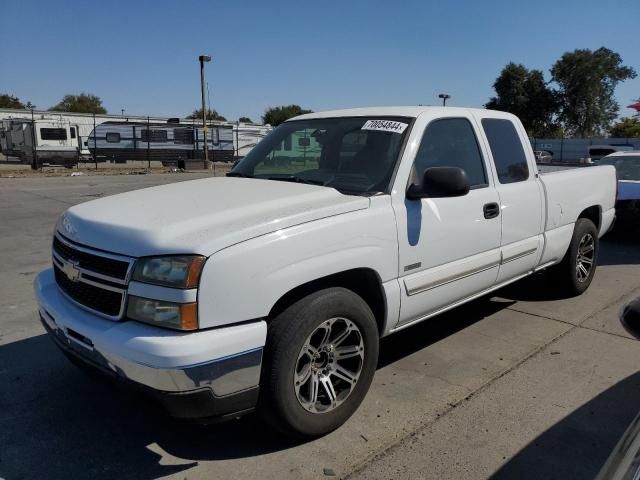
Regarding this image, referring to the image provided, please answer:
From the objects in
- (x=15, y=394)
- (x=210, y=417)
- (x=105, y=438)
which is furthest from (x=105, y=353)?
(x=15, y=394)

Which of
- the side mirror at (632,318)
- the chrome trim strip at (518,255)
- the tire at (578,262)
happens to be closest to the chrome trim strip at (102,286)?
the side mirror at (632,318)

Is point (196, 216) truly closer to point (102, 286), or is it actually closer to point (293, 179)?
point (102, 286)

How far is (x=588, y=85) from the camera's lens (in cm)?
5478

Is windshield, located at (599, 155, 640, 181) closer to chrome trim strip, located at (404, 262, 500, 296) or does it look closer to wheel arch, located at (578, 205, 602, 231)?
wheel arch, located at (578, 205, 602, 231)

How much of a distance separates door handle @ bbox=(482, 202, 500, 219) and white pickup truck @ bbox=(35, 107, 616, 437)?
16 mm

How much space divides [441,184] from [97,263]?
201cm

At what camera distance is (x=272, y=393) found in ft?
8.86

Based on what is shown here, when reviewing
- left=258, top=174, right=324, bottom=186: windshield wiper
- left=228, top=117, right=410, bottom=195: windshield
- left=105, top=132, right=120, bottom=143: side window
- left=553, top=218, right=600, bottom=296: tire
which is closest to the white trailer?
left=105, top=132, right=120, bottom=143: side window

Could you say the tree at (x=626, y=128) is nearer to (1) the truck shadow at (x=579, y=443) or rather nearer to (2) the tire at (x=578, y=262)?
(2) the tire at (x=578, y=262)

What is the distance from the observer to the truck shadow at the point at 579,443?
275 cm

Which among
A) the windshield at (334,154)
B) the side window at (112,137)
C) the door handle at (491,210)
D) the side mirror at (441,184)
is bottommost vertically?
the door handle at (491,210)

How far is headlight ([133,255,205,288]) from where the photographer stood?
8.09ft

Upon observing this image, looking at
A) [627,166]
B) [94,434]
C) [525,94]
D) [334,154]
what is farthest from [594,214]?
[525,94]

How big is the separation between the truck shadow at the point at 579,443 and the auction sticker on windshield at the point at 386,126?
2.09 metres
